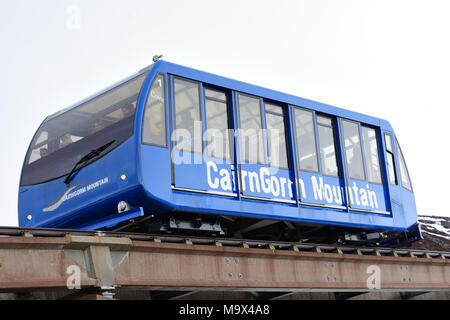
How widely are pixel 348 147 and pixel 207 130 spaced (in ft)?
11.8

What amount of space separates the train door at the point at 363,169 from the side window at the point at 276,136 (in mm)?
1644

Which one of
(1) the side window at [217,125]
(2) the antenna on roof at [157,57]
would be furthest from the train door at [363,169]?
(2) the antenna on roof at [157,57]

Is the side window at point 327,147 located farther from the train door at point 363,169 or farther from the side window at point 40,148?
the side window at point 40,148

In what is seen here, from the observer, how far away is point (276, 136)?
38.3ft

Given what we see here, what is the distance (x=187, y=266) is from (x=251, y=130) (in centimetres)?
339

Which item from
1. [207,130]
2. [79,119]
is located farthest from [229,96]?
[79,119]

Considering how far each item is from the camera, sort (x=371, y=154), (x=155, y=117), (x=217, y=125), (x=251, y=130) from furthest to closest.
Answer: (x=371, y=154), (x=251, y=130), (x=217, y=125), (x=155, y=117)

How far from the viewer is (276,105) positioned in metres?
12.0

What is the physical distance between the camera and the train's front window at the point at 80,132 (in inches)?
398

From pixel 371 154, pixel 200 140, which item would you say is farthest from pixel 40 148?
pixel 371 154

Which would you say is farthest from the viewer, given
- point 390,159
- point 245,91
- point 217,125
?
point 390,159

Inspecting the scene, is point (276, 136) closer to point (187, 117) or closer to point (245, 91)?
point (245, 91)

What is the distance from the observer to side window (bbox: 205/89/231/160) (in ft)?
34.7
